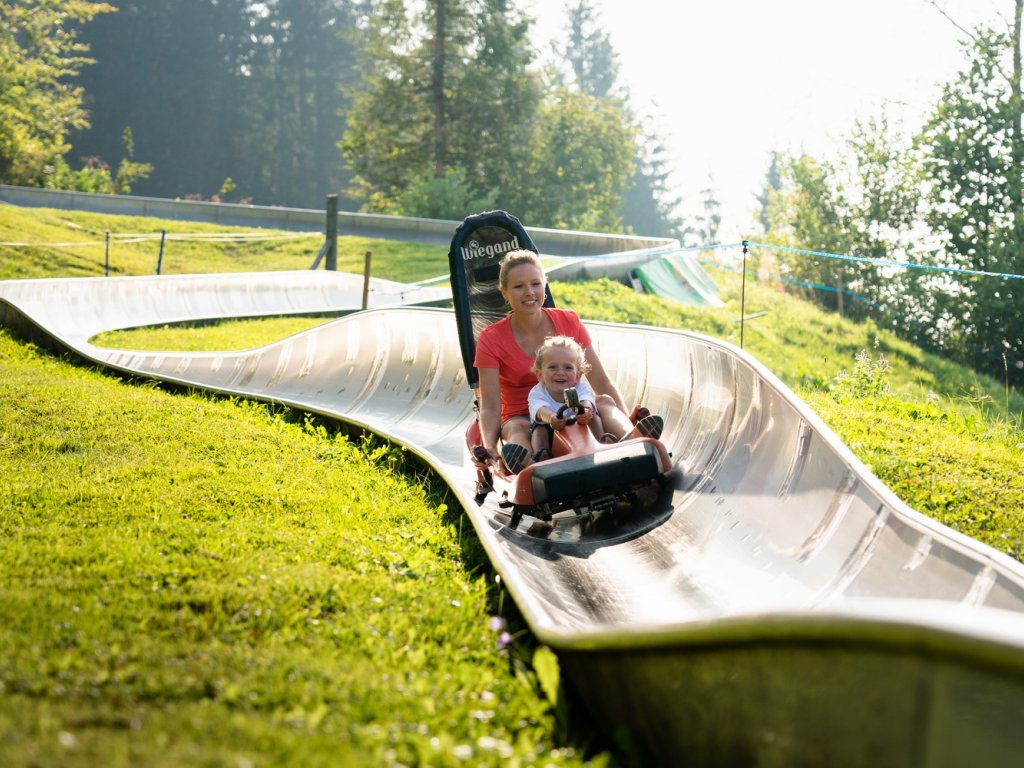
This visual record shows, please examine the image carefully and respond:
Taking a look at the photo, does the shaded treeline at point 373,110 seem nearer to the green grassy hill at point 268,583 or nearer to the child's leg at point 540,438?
the green grassy hill at point 268,583

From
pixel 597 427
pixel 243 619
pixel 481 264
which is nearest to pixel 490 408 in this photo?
pixel 597 427

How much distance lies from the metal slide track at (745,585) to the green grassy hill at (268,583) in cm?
26

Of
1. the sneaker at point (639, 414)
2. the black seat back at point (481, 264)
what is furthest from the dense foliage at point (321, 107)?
the sneaker at point (639, 414)

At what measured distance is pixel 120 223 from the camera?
2525cm

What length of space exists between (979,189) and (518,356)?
1535 cm

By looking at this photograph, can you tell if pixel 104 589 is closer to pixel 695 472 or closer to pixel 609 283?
pixel 695 472

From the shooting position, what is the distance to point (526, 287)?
18.4 feet

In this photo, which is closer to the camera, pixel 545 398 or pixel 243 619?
pixel 243 619

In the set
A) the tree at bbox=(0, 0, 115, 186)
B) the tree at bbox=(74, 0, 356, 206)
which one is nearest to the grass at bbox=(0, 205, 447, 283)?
the tree at bbox=(0, 0, 115, 186)

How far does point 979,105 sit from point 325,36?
39921 mm

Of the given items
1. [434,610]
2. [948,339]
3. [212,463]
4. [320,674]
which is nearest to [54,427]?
[212,463]

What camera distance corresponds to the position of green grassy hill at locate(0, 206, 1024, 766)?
8.47 ft

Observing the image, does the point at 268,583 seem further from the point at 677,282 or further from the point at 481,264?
the point at 677,282

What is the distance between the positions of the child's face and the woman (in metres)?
0.27
